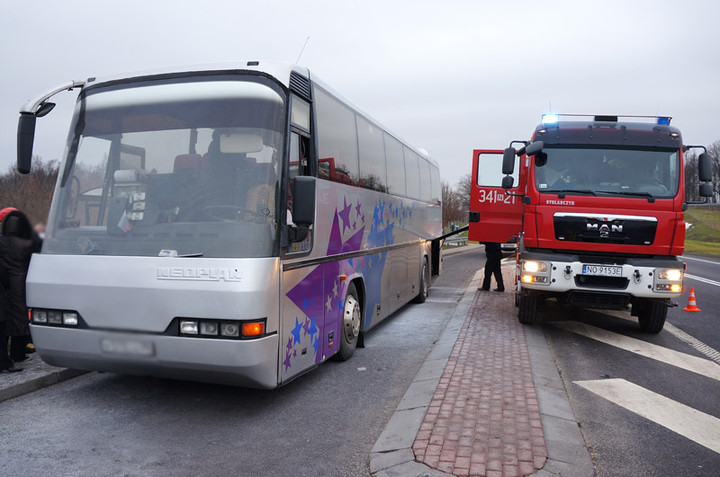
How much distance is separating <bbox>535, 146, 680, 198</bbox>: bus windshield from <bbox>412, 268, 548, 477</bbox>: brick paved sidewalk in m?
2.55

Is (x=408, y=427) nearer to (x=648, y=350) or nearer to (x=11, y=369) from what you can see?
(x=11, y=369)

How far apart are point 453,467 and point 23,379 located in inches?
175

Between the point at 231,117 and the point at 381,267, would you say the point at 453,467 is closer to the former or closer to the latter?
the point at 231,117

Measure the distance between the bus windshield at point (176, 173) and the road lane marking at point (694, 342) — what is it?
6.70 m

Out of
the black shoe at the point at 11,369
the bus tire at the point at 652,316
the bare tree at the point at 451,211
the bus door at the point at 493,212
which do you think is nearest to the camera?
the black shoe at the point at 11,369

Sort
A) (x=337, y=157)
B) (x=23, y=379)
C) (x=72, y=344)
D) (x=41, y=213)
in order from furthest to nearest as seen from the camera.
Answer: (x=337, y=157)
(x=23, y=379)
(x=41, y=213)
(x=72, y=344)

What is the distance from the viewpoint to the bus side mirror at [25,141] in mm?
5016

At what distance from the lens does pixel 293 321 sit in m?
5.14

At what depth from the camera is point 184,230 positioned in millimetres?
4656

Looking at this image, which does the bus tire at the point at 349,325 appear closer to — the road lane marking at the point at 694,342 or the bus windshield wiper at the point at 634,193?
the bus windshield wiper at the point at 634,193

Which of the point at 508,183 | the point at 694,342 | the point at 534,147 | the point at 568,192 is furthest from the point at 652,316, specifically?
the point at 534,147

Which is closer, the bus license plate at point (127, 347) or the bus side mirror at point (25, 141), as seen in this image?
the bus license plate at point (127, 347)

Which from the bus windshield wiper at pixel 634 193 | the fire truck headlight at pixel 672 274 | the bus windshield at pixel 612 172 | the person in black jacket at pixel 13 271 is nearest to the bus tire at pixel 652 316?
the fire truck headlight at pixel 672 274

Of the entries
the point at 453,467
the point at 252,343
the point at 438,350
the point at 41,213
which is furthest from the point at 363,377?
the point at 41,213
